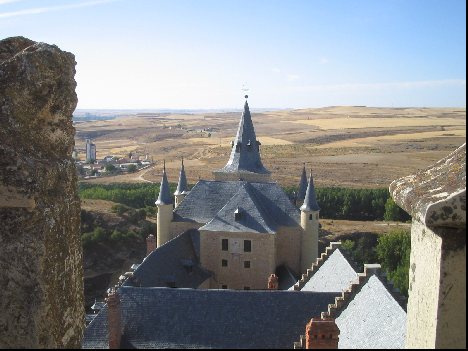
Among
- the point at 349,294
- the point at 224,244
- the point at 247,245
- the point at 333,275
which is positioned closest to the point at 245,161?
the point at 224,244

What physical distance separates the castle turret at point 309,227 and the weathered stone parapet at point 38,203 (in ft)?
72.0

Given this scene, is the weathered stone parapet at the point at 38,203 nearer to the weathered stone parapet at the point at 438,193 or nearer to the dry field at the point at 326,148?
the weathered stone parapet at the point at 438,193

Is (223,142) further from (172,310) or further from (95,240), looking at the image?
(172,310)

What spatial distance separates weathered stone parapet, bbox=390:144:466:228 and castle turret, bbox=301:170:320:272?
21.8 m

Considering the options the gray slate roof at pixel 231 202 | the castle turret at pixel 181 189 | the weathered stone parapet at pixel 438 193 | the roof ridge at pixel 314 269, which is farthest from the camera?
the castle turret at pixel 181 189

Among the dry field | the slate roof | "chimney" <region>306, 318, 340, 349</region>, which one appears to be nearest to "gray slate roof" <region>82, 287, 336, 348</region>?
"chimney" <region>306, 318, 340, 349</region>

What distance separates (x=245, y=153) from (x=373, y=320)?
22641 millimetres

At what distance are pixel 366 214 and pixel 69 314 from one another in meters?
59.8

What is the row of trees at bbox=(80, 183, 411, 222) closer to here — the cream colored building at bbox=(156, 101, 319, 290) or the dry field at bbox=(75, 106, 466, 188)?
the dry field at bbox=(75, 106, 466, 188)

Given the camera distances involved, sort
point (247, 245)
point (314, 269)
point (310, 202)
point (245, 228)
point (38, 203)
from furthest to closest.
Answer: point (310, 202), point (247, 245), point (245, 228), point (314, 269), point (38, 203)

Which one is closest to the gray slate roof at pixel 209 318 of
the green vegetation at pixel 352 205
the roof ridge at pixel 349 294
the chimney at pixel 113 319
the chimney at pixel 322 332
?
the chimney at pixel 113 319

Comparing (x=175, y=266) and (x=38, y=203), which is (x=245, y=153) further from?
(x=38, y=203)

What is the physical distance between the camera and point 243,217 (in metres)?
25.0

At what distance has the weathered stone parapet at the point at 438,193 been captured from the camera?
2.89 m
